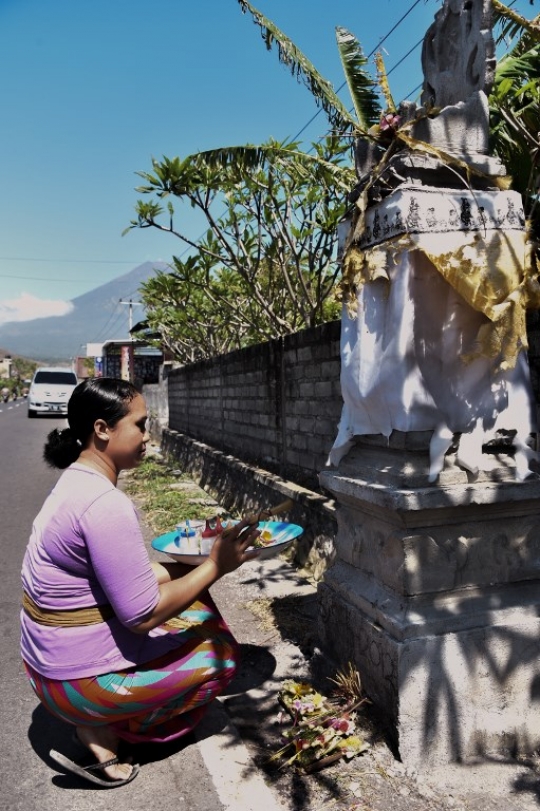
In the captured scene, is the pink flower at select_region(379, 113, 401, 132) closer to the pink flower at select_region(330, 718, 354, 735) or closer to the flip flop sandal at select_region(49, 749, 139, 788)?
the pink flower at select_region(330, 718, 354, 735)

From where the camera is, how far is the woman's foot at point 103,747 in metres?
2.52

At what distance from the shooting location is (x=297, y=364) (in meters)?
6.02

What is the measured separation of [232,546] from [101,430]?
27.2 inches

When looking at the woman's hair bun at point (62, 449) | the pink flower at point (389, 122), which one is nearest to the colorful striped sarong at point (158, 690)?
the woman's hair bun at point (62, 449)

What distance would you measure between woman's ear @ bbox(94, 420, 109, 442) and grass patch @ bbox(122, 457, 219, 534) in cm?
431

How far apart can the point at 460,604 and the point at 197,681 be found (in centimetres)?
111

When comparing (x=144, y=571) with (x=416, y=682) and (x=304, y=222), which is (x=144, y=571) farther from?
(x=304, y=222)

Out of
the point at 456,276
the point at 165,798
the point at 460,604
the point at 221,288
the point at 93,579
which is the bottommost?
the point at 165,798

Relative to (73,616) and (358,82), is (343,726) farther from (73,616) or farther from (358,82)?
(358,82)

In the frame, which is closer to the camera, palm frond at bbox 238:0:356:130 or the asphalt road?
the asphalt road

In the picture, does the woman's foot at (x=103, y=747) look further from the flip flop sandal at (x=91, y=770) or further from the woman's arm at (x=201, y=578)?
the woman's arm at (x=201, y=578)

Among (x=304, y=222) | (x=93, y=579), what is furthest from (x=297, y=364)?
(x=93, y=579)

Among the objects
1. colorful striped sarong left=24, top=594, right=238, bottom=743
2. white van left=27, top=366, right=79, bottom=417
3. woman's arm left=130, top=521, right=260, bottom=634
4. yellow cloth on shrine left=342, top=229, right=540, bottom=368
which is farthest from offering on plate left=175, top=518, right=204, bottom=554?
white van left=27, top=366, right=79, bottom=417

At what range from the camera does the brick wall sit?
17.7 ft
